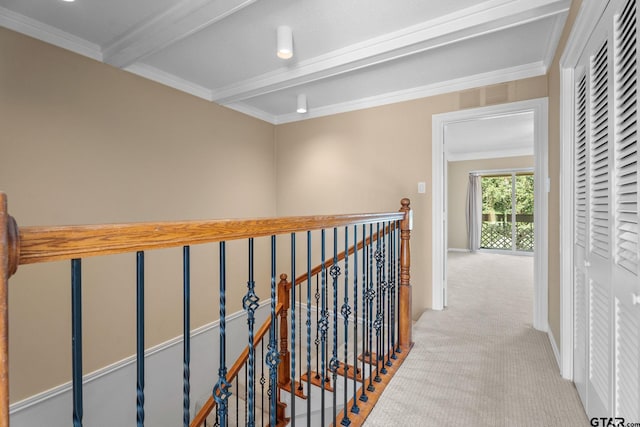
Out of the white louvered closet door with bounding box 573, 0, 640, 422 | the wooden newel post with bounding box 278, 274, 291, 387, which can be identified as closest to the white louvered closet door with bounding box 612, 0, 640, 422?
the white louvered closet door with bounding box 573, 0, 640, 422

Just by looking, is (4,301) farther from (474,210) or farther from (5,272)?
(474,210)

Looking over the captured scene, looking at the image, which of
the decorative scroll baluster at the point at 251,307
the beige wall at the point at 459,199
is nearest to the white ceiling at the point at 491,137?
the beige wall at the point at 459,199

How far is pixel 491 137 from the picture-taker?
561 cm

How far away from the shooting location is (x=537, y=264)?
102 inches

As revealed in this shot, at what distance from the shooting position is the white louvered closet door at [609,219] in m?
1.05

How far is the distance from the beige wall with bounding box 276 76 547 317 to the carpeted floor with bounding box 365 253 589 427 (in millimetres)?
655

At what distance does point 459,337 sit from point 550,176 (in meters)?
1.38

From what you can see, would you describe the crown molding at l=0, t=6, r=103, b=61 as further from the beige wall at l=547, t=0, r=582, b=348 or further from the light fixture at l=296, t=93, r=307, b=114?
the beige wall at l=547, t=0, r=582, b=348

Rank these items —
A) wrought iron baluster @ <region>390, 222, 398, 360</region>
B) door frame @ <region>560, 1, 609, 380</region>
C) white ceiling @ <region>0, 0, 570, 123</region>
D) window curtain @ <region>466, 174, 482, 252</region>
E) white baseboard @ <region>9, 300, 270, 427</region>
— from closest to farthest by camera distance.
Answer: door frame @ <region>560, 1, 609, 380</region> → white ceiling @ <region>0, 0, 570, 123</region> → wrought iron baluster @ <region>390, 222, 398, 360</region> → white baseboard @ <region>9, 300, 270, 427</region> → window curtain @ <region>466, 174, 482, 252</region>

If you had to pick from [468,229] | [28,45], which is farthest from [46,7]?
[468,229]

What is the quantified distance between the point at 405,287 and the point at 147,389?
97.3 inches

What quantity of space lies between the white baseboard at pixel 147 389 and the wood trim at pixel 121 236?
2507 mm

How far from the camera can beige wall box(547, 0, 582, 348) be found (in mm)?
1996

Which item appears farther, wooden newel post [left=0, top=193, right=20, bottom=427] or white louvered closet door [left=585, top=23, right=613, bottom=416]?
white louvered closet door [left=585, top=23, right=613, bottom=416]
